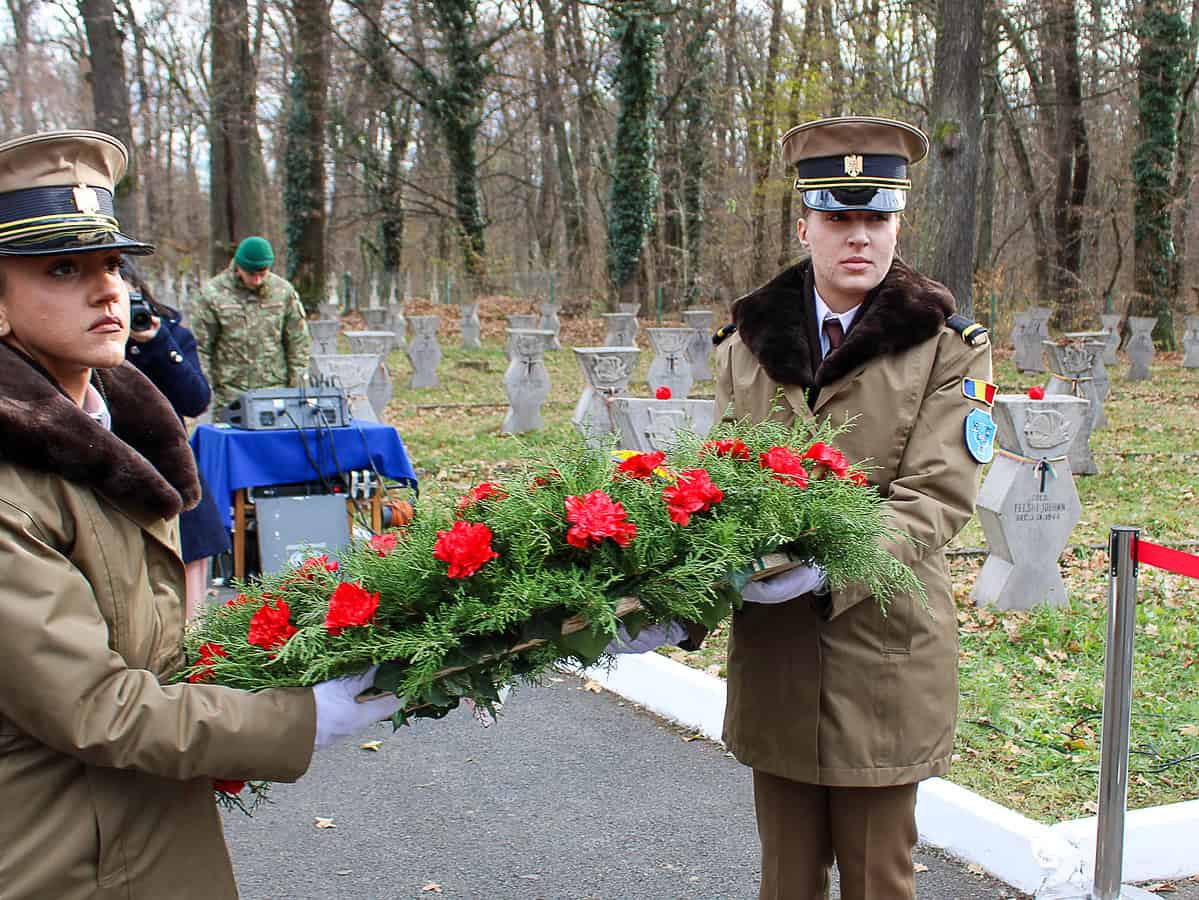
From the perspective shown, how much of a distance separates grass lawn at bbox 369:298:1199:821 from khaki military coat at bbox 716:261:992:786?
74 cm

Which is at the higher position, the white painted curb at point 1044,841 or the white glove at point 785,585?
the white glove at point 785,585

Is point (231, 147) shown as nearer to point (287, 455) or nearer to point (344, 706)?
point (287, 455)

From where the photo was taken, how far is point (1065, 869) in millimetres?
3742

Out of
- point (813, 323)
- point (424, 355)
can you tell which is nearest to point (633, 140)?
point (424, 355)

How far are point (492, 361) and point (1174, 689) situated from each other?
717 inches

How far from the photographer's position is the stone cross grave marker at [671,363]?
16.4 meters

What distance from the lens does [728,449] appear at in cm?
247

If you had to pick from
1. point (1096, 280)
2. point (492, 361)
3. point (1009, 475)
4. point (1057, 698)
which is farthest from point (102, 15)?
point (1096, 280)

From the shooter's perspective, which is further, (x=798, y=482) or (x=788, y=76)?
(x=788, y=76)

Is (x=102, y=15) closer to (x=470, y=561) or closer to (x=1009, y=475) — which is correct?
(x=1009, y=475)

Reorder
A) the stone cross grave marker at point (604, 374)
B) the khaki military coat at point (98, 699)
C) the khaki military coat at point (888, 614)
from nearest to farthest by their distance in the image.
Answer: the khaki military coat at point (98, 699), the khaki military coat at point (888, 614), the stone cross grave marker at point (604, 374)

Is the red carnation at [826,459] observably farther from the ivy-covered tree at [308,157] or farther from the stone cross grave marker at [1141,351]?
the ivy-covered tree at [308,157]

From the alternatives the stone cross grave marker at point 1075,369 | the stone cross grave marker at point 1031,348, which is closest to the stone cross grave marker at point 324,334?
the stone cross grave marker at point 1075,369

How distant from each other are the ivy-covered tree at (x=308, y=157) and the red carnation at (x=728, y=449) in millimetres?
21498
